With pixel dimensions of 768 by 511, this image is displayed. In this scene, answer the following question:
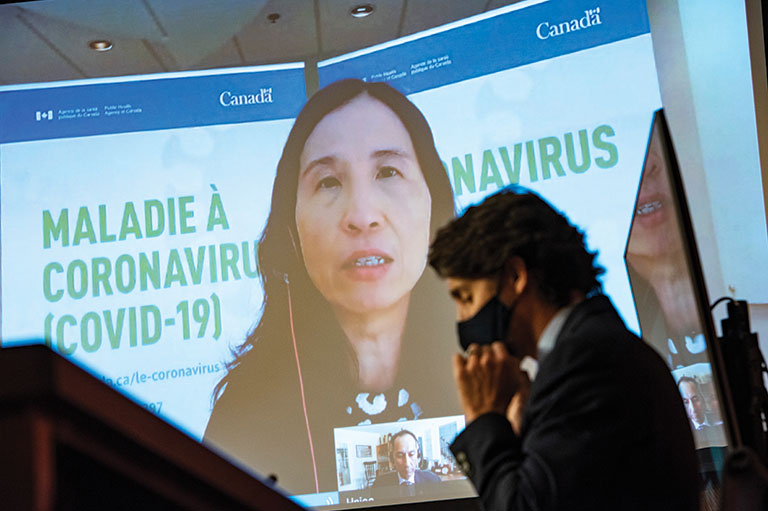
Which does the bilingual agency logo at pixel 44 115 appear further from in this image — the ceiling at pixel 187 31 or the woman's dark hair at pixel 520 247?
the woman's dark hair at pixel 520 247

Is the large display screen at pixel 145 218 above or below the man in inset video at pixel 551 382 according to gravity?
above

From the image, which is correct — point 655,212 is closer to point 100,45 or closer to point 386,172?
point 386,172

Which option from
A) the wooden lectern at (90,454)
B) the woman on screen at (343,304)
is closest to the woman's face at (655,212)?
the wooden lectern at (90,454)

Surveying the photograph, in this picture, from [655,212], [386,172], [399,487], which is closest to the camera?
[655,212]

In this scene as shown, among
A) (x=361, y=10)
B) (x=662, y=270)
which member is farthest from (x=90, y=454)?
(x=361, y=10)

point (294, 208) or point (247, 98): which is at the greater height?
point (247, 98)

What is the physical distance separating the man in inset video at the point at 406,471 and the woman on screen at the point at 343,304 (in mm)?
102

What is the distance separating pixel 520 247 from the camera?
1224 millimetres

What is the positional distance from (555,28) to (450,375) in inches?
57.1

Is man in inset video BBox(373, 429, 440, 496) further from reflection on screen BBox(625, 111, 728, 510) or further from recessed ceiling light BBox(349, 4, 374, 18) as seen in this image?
recessed ceiling light BBox(349, 4, 374, 18)

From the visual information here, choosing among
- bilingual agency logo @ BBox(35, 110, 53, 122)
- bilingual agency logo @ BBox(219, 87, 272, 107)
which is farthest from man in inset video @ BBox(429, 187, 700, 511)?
bilingual agency logo @ BBox(35, 110, 53, 122)

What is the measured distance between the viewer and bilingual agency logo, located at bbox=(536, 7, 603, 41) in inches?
121

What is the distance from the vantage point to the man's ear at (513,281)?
123 cm

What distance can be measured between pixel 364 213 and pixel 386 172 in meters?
0.20
